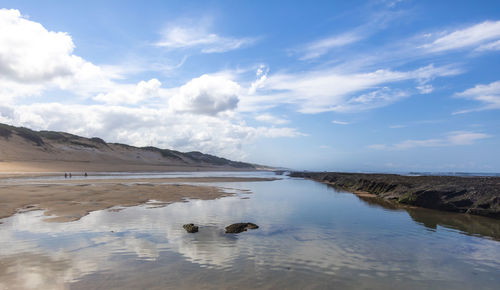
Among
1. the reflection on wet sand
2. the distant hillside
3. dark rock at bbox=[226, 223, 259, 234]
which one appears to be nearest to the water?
the reflection on wet sand

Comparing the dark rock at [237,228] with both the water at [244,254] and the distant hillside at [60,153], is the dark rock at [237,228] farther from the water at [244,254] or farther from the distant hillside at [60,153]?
the distant hillside at [60,153]

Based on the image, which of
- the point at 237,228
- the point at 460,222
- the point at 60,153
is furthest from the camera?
the point at 60,153

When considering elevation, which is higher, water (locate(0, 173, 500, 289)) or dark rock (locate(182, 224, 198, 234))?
dark rock (locate(182, 224, 198, 234))

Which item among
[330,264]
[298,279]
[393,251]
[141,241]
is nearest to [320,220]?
[393,251]

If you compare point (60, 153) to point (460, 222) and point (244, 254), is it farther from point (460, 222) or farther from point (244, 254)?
point (460, 222)

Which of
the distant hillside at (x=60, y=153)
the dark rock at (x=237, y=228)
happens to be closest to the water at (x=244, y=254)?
the dark rock at (x=237, y=228)

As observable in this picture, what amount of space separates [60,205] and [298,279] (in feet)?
49.6

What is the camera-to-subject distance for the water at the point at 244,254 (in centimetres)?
644

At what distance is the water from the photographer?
21.1 feet

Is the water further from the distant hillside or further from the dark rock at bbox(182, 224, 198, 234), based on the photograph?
the distant hillside

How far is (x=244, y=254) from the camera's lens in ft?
27.4

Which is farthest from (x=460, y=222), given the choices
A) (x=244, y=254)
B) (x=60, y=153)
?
(x=60, y=153)

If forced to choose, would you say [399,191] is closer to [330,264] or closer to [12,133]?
[330,264]

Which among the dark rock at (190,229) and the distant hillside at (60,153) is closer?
the dark rock at (190,229)
